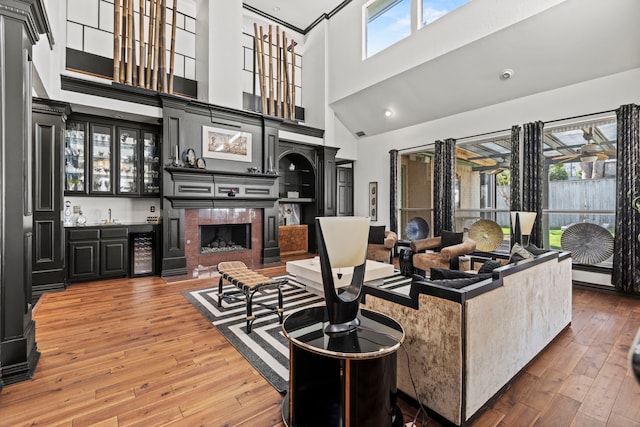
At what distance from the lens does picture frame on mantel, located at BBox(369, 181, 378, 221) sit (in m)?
7.85

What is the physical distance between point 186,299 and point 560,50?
627 centimetres

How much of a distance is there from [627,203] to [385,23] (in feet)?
17.2

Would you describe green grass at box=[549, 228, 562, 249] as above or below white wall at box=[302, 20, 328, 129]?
below

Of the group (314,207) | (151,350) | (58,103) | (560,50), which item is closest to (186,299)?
(151,350)

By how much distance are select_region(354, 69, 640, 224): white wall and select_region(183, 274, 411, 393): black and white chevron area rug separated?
3.42 m

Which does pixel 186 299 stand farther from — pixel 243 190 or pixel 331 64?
pixel 331 64

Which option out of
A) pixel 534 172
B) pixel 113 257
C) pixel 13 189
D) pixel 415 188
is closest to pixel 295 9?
pixel 415 188

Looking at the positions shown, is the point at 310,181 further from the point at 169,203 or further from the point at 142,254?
the point at 142,254

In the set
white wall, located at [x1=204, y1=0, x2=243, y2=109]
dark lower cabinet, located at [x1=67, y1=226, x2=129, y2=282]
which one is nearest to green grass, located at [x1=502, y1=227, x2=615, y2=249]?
white wall, located at [x1=204, y1=0, x2=243, y2=109]

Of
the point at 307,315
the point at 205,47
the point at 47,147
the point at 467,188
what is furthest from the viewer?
the point at 467,188

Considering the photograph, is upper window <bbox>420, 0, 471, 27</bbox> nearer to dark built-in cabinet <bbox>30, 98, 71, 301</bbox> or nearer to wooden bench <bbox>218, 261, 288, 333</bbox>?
wooden bench <bbox>218, 261, 288, 333</bbox>

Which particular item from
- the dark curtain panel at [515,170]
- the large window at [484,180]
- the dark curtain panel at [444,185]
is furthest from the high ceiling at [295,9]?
the dark curtain panel at [515,170]

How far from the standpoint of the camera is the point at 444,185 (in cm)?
618

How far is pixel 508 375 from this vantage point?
1.94 metres
